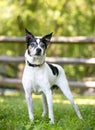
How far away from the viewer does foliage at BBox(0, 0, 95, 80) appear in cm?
1648

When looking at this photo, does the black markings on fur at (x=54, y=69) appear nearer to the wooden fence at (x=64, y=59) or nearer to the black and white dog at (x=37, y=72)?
the black and white dog at (x=37, y=72)

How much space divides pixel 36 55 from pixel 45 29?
12.5 metres

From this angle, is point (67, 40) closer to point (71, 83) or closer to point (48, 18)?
point (71, 83)

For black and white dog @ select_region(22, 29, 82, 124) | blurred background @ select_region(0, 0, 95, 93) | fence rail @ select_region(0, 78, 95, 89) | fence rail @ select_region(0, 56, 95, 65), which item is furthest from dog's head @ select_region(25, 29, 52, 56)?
blurred background @ select_region(0, 0, 95, 93)

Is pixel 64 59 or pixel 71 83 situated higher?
pixel 64 59

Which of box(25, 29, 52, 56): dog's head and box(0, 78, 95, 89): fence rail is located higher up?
box(25, 29, 52, 56): dog's head

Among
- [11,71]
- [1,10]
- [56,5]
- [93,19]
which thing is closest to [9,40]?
[1,10]

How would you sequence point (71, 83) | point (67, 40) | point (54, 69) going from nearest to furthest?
point (54, 69) → point (67, 40) → point (71, 83)

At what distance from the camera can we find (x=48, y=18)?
17438mm

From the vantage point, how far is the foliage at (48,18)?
16484mm

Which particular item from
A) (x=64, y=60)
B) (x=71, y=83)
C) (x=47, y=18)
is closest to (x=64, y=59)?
(x=64, y=60)

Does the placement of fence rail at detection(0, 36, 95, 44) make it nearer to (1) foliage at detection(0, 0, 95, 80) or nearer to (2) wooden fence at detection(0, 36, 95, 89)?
(2) wooden fence at detection(0, 36, 95, 89)

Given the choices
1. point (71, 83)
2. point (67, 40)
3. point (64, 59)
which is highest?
point (67, 40)

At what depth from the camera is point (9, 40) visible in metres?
11.9
